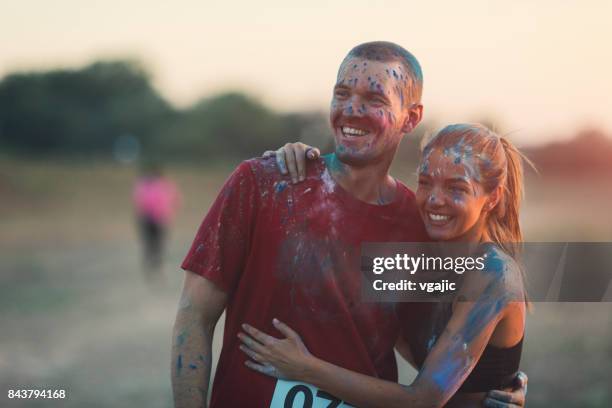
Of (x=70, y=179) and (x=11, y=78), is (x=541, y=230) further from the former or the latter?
(x=11, y=78)

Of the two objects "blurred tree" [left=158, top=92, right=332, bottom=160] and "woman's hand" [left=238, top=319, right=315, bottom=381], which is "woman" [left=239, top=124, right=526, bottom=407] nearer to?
"woman's hand" [left=238, top=319, right=315, bottom=381]

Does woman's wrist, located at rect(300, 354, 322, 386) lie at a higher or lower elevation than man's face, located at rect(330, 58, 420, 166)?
lower

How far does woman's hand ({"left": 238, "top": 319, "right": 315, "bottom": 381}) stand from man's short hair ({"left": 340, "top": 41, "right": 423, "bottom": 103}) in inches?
36.6

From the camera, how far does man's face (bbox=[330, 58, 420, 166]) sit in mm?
2545

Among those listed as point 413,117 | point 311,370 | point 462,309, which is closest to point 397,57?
point 413,117

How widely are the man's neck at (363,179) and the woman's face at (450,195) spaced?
14 cm

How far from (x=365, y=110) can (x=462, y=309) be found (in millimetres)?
732

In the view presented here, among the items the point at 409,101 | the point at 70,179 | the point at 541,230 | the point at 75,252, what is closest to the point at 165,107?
the point at 70,179

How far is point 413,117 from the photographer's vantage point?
2.71 meters

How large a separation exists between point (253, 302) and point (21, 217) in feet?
71.0

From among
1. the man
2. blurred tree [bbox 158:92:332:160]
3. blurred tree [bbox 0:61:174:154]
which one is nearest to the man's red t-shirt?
the man

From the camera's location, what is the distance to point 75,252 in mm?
15820

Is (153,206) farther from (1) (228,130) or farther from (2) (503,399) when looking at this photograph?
(1) (228,130)

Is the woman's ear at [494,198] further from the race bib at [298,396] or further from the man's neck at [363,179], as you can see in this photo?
the race bib at [298,396]
